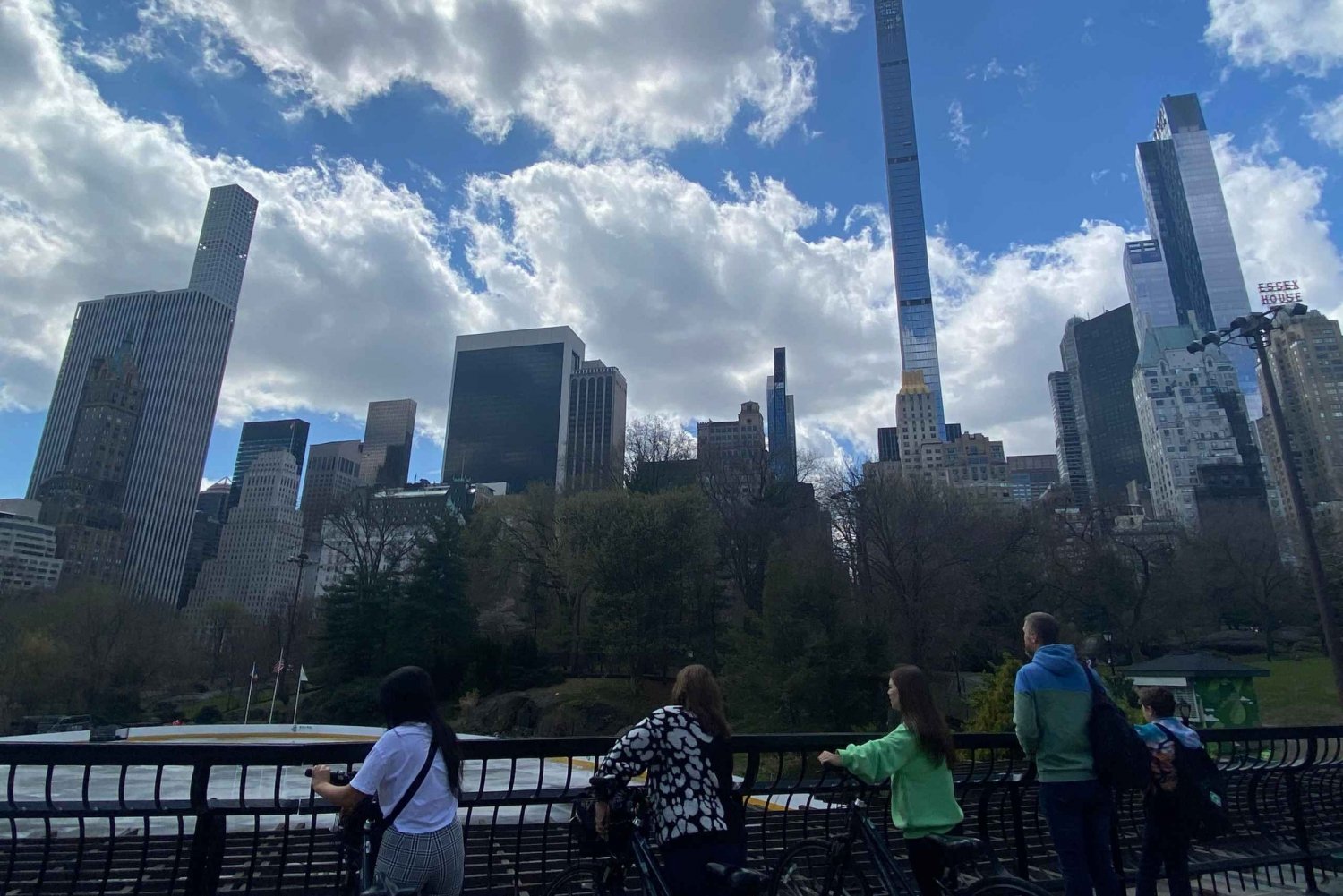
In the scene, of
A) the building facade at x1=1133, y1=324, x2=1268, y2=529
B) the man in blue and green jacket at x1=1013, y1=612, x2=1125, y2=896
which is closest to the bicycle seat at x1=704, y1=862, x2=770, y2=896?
the man in blue and green jacket at x1=1013, y1=612, x2=1125, y2=896

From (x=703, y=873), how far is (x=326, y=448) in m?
→ 200

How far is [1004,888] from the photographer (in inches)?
141

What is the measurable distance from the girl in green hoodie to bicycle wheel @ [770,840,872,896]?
38 cm

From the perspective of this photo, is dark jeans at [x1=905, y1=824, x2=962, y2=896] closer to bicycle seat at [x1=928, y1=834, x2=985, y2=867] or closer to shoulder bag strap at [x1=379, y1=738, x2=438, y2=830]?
bicycle seat at [x1=928, y1=834, x2=985, y2=867]

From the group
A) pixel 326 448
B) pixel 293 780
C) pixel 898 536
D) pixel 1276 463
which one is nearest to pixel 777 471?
pixel 898 536

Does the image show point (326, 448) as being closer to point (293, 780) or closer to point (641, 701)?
point (641, 701)

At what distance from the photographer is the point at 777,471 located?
42.8 meters

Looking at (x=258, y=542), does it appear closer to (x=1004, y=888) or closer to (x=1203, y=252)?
(x=1004, y=888)

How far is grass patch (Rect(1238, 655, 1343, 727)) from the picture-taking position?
2584 cm

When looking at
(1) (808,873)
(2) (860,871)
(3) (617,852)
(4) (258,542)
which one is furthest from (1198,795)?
(4) (258,542)

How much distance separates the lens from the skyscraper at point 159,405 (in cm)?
14452

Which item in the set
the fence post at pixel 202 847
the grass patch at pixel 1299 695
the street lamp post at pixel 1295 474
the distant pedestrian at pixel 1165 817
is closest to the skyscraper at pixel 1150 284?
the grass patch at pixel 1299 695

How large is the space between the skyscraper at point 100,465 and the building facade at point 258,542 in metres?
17.8

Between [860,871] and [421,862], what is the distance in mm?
2293
